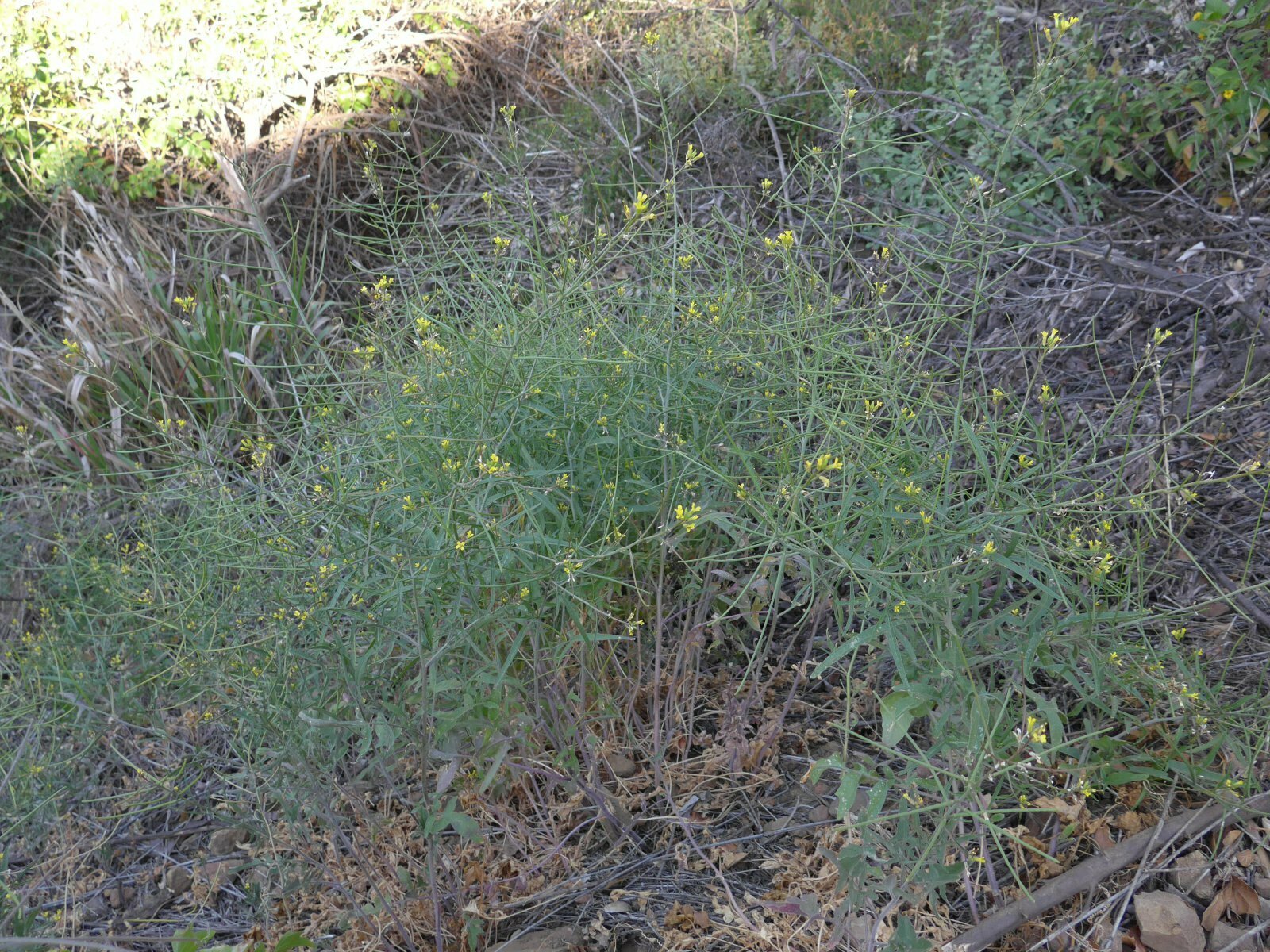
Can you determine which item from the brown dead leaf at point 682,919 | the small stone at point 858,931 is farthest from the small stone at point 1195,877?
the brown dead leaf at point 682,919

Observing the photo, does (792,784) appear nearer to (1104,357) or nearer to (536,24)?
(1104,357)

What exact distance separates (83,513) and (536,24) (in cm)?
356

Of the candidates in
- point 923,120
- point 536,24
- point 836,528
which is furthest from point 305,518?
point 536,24

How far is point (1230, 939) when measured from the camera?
1819 mm

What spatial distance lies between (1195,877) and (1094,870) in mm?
188

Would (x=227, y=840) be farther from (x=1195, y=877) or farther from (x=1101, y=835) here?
(x=1195, y=877)

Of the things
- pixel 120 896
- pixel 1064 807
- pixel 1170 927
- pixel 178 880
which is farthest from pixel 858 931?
pixel 120 896

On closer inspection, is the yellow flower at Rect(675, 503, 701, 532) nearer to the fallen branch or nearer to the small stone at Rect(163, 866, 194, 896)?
the fallen branch

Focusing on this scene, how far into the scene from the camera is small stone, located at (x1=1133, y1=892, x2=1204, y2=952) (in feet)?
5.90

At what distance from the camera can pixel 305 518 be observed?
214 cm

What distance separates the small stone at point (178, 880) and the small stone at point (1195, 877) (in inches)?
94.6

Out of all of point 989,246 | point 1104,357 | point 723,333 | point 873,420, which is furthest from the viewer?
point 1104,357

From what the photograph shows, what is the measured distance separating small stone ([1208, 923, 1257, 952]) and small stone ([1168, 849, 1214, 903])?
2.2 inches

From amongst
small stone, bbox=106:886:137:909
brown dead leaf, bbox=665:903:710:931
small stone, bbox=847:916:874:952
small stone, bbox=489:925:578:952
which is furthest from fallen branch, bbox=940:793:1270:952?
small stone, bbox=106:886:137:909
